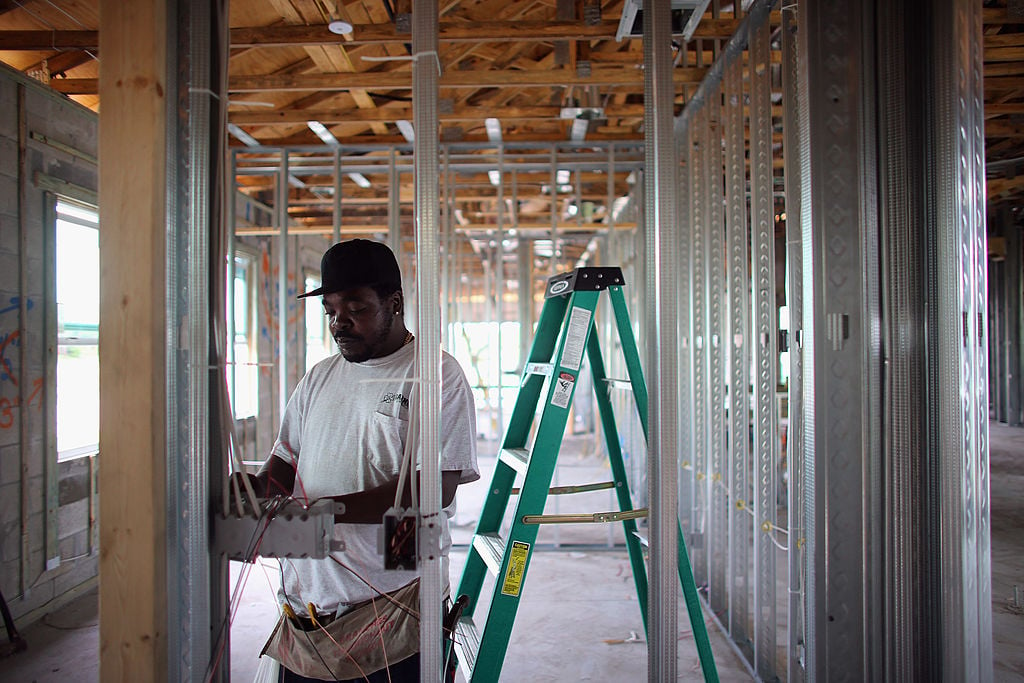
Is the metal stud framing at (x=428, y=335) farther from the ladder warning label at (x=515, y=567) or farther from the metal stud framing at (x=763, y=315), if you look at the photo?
the metal stud framing at (x=763, y=315)

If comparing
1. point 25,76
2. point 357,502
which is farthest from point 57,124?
point 357,502

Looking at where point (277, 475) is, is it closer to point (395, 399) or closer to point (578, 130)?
point (395, 399)

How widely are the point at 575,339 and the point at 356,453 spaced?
79 cm

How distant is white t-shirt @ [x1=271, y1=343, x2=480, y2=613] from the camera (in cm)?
152

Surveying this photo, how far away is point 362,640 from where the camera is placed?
4.91 feet

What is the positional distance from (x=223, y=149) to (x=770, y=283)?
2.33m

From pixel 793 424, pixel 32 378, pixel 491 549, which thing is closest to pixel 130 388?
pixel 491 549

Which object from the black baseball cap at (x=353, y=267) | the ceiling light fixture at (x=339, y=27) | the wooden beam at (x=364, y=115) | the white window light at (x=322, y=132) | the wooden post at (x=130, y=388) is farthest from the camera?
the white window light at (x=322, y=132)

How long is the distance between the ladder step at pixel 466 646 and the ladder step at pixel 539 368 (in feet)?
2.82

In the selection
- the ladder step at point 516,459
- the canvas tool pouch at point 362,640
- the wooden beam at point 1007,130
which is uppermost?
the wooden beam at point 1007,130

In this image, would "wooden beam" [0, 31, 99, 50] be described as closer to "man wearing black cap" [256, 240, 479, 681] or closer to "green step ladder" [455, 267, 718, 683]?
"man wearing black cap" [256, 240, 479, 681]

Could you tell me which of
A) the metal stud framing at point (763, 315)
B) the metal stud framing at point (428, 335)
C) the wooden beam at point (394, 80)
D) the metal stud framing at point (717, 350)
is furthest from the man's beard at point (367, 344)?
the wooden beam at point (394, 80)

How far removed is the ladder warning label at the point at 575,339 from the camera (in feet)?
6.56

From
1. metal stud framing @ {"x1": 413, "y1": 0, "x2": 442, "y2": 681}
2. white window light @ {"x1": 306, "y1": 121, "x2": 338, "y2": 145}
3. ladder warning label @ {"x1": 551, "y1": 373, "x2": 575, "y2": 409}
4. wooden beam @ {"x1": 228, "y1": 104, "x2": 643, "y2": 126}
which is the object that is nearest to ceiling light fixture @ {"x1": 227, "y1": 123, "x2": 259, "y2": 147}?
wooden beam @ {"x1": 228, "y1": 104, "x2": 643, "y2": 126}
